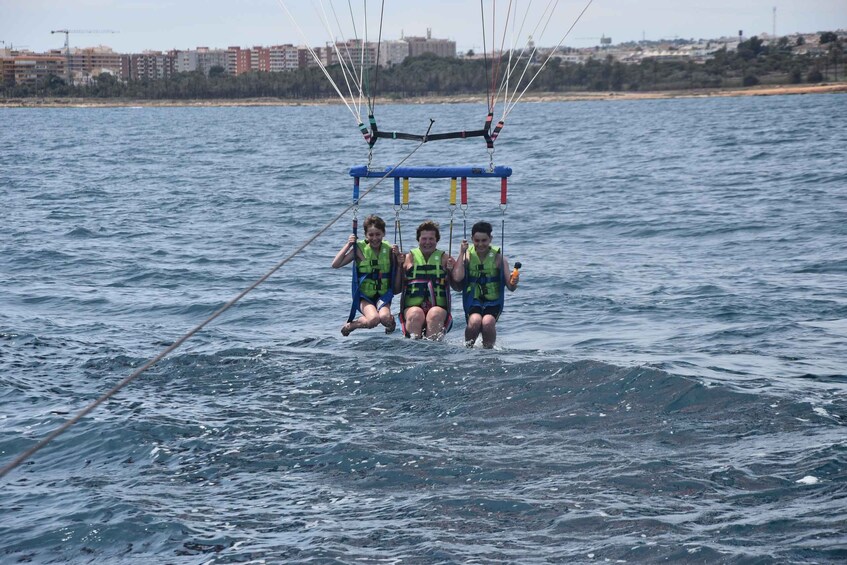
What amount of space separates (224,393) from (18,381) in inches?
79.1

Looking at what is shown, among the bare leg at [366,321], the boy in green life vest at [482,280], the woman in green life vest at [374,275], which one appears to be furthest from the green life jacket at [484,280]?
the bare leg at [366,321]

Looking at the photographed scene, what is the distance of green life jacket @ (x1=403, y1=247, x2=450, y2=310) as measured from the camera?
1023 cm

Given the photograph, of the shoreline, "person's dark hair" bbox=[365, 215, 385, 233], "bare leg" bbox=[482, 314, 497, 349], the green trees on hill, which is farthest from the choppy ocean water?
the green trees on hill

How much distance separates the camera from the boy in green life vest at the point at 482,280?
10102 mm

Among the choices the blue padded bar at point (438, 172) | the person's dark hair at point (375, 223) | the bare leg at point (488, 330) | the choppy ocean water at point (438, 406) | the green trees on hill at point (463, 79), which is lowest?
the choppy ocean water at point (438, 406)

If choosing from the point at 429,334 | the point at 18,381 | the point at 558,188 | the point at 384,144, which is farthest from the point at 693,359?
the point at 384,144

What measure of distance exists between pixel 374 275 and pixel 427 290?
54 centimetres

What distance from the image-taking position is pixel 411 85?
532ft

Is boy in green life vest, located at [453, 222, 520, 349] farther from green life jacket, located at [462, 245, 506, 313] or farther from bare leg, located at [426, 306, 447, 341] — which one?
bare leg, located at [426, 306, 447, 341]

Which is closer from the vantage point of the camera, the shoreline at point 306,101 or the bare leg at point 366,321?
the bare leg at point 366,321

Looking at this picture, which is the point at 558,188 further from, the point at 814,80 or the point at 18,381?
the point at 814,80

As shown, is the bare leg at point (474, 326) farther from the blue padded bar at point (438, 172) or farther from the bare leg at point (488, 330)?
the blue padded bar at point (438, 172)

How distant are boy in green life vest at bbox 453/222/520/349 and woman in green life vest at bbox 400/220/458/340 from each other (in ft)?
0.50

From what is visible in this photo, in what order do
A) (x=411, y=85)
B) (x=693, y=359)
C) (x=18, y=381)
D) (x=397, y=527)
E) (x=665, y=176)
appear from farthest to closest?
(x=411, y=85) < (x=665, y=176) < (x=693, y=359) < (x=18, y=381) < (x=397, y=527)
